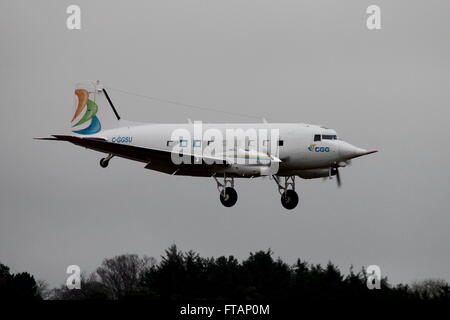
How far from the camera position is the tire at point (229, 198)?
93.3m

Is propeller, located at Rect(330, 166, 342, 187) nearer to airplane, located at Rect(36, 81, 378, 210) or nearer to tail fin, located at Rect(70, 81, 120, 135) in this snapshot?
airplane, located at Rect(36, 81, 378, 210)

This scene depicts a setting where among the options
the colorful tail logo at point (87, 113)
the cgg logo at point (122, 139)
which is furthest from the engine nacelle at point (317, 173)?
the colorful tail logo at point (87, 113)

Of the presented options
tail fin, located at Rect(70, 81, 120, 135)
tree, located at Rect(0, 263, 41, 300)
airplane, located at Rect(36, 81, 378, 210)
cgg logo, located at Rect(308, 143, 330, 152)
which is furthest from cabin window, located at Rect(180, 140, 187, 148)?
tree, located at Rect(0, 263, 41, 300)

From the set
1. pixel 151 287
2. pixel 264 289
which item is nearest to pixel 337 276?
pixel 264 289

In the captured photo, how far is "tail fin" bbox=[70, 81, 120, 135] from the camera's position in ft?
325

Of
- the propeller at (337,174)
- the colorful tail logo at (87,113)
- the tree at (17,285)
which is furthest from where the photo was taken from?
the colorful tail logo at (87,113)

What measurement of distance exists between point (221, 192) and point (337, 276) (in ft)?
31.7

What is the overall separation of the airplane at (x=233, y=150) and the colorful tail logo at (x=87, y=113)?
183cm

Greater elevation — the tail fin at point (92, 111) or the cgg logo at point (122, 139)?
the tail fin at point (92, 111)

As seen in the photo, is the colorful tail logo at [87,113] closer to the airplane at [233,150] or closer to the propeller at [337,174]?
the airplane at [233,150]
